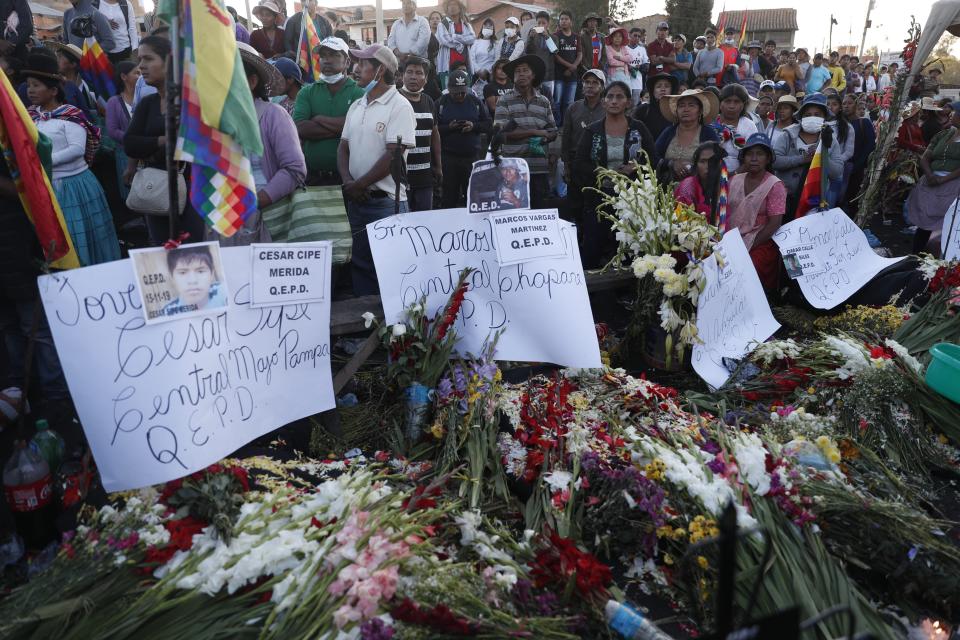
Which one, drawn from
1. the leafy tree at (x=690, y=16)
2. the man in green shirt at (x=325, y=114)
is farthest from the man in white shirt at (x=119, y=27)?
the leafy tree at (x=690, y=16)

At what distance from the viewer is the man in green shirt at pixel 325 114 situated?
16.9 feet

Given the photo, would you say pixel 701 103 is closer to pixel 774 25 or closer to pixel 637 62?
pixel 637 62

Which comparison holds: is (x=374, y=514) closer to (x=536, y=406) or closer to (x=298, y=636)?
(x=298, y=636)

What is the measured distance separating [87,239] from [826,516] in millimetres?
4490

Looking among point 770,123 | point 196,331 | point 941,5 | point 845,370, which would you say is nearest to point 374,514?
point 196,331

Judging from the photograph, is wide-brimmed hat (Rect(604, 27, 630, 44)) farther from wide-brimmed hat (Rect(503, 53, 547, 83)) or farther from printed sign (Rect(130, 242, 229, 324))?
printed sign (Rect(130, 242, 229, 324))

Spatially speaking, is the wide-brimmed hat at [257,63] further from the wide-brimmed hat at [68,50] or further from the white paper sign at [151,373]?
the wide-brimmed hat at [68,50]

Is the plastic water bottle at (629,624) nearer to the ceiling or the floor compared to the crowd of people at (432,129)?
nearer to the floor

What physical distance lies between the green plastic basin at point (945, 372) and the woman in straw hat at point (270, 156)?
3.20 meters

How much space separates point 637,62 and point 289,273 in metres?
9.58

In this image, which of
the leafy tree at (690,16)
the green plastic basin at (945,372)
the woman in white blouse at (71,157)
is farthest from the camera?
the leafy tree at (690,16)

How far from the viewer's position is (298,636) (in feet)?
5.58

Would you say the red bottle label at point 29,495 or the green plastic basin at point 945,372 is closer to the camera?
the red bottle label at point 29,495

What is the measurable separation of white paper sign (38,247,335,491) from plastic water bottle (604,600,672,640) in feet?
4.13
